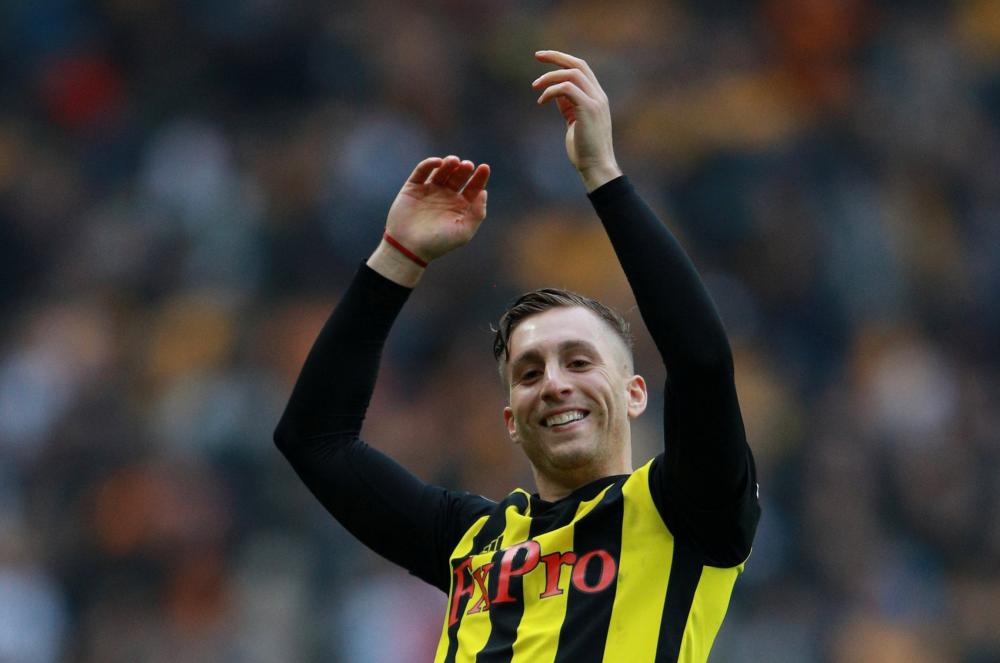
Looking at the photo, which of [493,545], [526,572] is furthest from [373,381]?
[526,572]

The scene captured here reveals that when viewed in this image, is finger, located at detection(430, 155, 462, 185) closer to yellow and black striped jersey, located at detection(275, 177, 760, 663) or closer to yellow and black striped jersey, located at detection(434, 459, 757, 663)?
yellow and black striped jersey, located at detection(275, 177, 760, 663)

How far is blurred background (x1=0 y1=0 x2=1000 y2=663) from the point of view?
801 cm

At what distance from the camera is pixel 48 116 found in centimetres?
1191

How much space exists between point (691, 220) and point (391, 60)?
108 inches

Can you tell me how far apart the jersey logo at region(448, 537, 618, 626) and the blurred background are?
4243mm

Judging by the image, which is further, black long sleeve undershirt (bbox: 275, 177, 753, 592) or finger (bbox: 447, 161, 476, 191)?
finger (bbox: 447, 161, 476, 191)

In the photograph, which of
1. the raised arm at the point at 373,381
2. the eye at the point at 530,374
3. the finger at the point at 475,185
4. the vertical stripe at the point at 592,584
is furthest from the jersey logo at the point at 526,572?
the finger at the point at 475,185

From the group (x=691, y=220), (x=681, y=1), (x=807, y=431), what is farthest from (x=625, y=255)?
(x=681, y=1)

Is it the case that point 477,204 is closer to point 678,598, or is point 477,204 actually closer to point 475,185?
point 475,185

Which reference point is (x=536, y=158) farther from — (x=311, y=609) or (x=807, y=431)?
(x=311, y=609)

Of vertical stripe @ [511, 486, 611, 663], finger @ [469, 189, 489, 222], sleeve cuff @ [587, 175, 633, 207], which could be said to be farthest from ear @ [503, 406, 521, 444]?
sleeve cuff @ [587, 175, 633, 207]

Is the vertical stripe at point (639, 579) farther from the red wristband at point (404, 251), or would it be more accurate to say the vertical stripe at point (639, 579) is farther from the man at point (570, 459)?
the red wristband at point (404, 251)

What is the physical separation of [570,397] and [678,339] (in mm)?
A: 435

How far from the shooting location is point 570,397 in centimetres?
338
